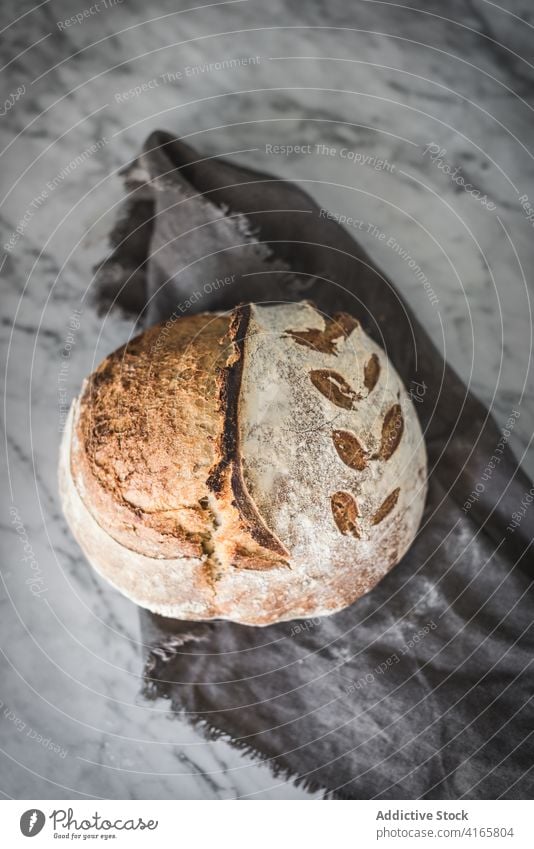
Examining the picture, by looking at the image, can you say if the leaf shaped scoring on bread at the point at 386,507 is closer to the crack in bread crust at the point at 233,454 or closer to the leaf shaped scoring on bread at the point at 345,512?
the leaf shaped scoring on bread at the point at 345,512

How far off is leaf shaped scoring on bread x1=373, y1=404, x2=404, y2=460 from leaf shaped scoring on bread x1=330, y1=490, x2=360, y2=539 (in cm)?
7

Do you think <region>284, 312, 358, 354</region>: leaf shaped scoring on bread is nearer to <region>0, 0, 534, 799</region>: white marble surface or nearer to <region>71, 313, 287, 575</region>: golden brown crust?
<region>71, 313, 287, 575</region>: golden brown crust

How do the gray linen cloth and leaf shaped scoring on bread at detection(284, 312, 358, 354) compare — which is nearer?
leaf shaped scoring on bread at detection(284, 312, 358, 354)

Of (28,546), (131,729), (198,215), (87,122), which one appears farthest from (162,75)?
(131,729)

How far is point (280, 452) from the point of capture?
0.68 metres

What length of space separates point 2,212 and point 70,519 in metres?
0.57

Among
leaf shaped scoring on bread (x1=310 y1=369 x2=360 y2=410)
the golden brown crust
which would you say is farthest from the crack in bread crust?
leaf shaped scoring on bread (x1=310 y1=369 x2=360 y2=410)

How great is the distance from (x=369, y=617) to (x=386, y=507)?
0.88ft

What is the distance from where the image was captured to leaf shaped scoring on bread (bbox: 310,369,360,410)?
71 cm

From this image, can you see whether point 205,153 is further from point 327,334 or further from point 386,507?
point 386,507

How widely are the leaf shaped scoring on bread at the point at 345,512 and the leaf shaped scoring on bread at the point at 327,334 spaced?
183 millimetres

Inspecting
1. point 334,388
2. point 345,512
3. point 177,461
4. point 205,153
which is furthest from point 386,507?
point 205,153

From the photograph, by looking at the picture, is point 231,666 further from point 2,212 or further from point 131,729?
point 2,212

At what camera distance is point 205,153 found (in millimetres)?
1020
